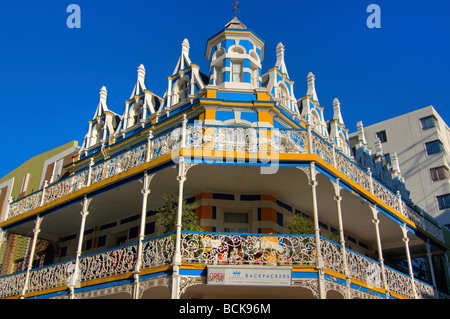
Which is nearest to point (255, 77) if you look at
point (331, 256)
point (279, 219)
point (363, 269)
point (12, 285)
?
point (279, 219)

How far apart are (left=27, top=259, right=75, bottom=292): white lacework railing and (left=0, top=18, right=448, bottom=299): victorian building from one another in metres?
0.06

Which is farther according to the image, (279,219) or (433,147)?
(433,147)

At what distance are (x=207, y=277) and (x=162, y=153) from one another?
4.82 m

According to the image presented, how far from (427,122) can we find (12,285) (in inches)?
1495

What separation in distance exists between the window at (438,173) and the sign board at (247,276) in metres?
31.3

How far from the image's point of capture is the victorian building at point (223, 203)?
1395 cm

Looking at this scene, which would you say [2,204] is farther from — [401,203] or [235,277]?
[401,203]

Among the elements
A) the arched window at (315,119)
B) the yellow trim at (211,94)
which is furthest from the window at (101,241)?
the arched window at (315,119)

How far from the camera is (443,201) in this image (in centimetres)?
3872

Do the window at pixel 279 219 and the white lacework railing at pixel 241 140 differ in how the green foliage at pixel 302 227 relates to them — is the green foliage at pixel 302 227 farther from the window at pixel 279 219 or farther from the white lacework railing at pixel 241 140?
the white lacework railing at pixel 241 140

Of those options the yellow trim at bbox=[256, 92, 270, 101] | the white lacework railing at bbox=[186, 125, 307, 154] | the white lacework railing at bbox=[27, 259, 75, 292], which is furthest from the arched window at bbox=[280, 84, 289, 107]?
the white lacework railing at bbox=[27, 259, 75, 292]

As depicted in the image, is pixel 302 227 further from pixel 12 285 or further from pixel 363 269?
pixel 12 285

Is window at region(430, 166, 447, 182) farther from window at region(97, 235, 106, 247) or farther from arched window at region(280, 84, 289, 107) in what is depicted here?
window at region(97, 235, 106, 247)

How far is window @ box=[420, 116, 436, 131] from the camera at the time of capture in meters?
42.2
